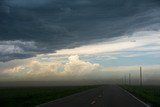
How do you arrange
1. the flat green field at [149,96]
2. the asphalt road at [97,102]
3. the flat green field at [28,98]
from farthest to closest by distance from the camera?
1. the flat green field at [149,96]
2. the flat green field at [28,98]
3. the asphalt road at [97,102]

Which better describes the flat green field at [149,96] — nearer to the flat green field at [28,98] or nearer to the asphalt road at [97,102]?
the asphalt road at [97,102]

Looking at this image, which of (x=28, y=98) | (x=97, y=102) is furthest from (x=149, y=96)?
(x=97, y=102)

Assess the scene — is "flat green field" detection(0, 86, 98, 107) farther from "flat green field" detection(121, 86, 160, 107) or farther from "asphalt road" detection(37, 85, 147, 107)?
"flat green field" detection(121, 86, 160, 107)

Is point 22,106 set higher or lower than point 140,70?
lower

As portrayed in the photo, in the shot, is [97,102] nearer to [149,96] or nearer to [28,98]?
[28,98]

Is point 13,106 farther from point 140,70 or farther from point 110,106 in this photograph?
point 140,70

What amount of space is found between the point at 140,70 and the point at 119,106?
261ft

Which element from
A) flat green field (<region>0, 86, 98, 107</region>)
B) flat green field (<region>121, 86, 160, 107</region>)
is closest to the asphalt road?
flat green field (<region>121, 86, 160, 107</region>)

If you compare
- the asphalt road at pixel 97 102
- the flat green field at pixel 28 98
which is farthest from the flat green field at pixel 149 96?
the flat green field at pixel 28 98

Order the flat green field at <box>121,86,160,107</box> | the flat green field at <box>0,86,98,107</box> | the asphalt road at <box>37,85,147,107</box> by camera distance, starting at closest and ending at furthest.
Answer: the asphalt road at <box>37,85,147,107</box>
the flat green field at <box>0,86,98,107</box>
the flat green field at <box>121,86,160,107</box>

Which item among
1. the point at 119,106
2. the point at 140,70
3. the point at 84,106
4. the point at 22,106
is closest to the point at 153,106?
the point at 119,106

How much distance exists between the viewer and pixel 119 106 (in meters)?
24.2

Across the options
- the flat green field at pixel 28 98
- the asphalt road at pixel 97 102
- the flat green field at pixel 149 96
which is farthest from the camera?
the flat green field at pixel 149 96

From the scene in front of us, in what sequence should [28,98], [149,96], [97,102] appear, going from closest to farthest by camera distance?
[97,102], [28,98], [149,96]
